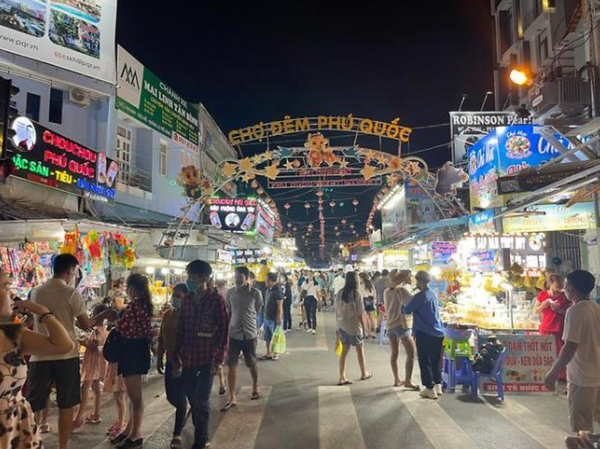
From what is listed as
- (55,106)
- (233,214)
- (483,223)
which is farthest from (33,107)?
(483,223)

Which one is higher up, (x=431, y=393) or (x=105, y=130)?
(x=105, y=130)

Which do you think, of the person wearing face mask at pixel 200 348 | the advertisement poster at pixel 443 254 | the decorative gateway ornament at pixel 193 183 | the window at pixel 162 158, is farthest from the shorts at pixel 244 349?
the window at pixel 162 158

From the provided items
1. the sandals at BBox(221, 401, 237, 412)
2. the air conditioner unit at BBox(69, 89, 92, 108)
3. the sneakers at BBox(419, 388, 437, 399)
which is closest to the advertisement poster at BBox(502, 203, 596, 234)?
the sneakers at BBox(419, 388, 437, 399)

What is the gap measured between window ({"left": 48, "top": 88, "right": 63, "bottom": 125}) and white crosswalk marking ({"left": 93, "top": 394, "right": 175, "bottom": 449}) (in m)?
10.5

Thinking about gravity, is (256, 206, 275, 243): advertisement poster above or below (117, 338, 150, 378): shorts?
above

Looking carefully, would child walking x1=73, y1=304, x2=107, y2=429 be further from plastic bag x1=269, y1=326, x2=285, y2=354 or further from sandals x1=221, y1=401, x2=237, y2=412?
plastic bag x1=269, y1=326, x2=285, y2=354

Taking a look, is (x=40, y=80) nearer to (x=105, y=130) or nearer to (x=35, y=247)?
(x=105, y=130)

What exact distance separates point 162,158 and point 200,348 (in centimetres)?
1662

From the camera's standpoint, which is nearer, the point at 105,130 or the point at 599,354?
the point at 599,354

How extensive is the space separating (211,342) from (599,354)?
12.4ft

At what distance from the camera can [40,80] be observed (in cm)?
1351

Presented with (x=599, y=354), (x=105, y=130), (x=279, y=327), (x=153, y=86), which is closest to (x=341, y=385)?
(x=279, y=327)

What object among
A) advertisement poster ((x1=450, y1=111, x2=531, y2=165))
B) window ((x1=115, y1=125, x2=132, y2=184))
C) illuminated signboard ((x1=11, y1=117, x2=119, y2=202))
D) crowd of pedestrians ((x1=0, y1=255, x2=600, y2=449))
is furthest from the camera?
window ((x1=115, y1=125, x2=132, y2=184))

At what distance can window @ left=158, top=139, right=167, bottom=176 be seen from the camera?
1969 cm
